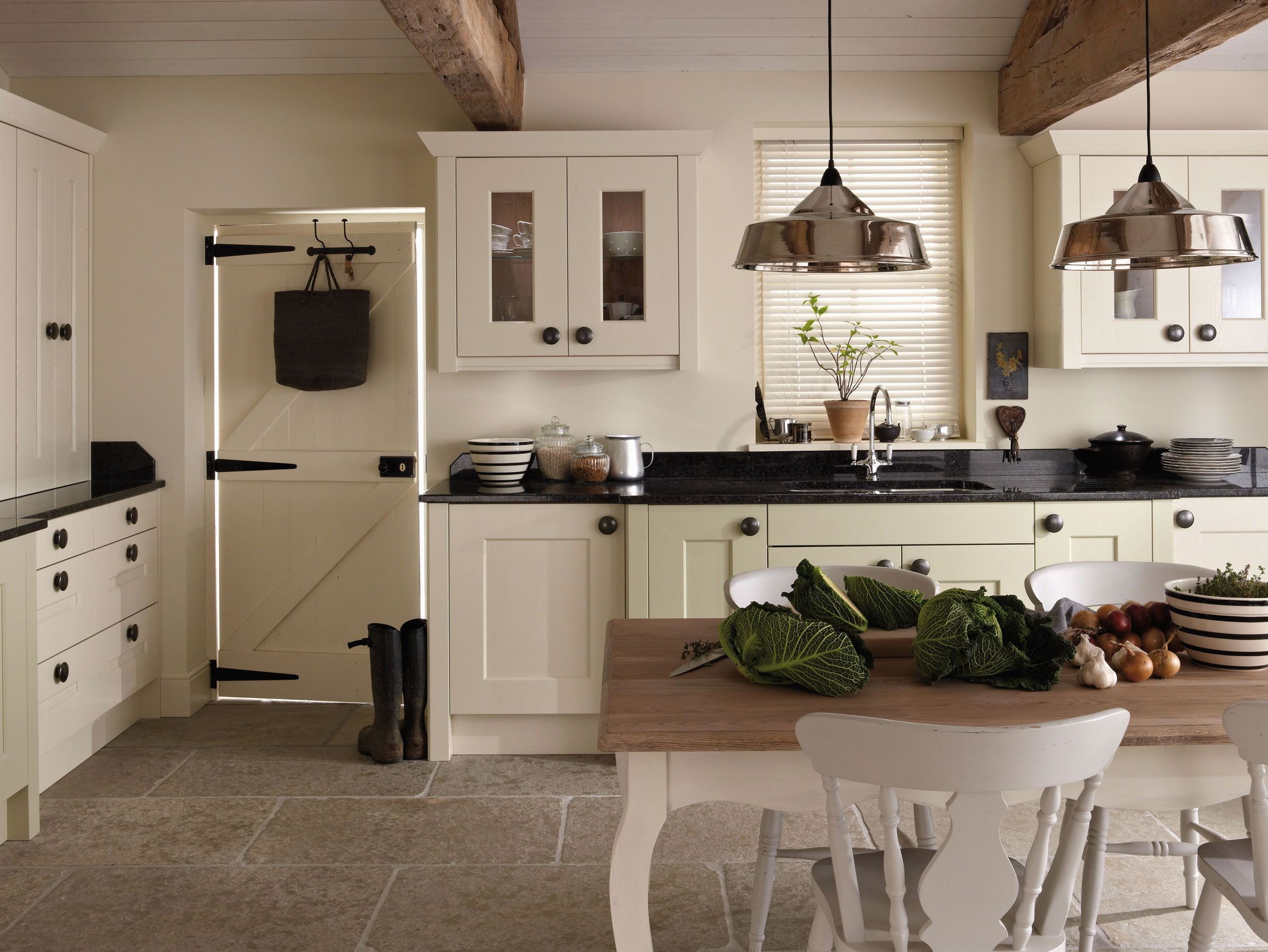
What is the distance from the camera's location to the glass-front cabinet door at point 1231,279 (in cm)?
404

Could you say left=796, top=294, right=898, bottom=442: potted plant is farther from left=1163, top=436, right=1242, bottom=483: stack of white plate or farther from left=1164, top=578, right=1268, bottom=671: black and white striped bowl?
left=1164, top=578, right=1268, bottom=671: black and white striped bowl

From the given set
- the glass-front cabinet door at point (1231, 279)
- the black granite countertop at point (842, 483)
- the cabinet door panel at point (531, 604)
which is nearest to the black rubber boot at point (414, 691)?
the cabinet door panel at point (531, 604)

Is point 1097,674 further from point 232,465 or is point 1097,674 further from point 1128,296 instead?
point 232,465

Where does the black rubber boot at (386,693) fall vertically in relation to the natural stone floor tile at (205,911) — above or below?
above

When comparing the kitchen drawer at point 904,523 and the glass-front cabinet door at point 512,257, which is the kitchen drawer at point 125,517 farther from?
the kitchen drawer at point 904,523

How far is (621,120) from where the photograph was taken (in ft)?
14.0

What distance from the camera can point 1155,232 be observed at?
2.06 m

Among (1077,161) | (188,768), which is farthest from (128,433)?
(1077,161)

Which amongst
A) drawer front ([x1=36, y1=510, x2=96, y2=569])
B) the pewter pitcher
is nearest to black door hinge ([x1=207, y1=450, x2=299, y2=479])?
drawer front ([x1=36, y1=510, x2=96, y2=569])

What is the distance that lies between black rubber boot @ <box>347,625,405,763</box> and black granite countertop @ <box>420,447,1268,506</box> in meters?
0.53

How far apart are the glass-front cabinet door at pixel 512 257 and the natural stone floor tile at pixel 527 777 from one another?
1.48 metres

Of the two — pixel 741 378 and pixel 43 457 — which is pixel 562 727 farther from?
pixel 43 457

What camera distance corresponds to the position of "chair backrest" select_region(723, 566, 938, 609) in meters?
2.70

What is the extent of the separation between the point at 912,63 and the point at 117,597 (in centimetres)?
365
